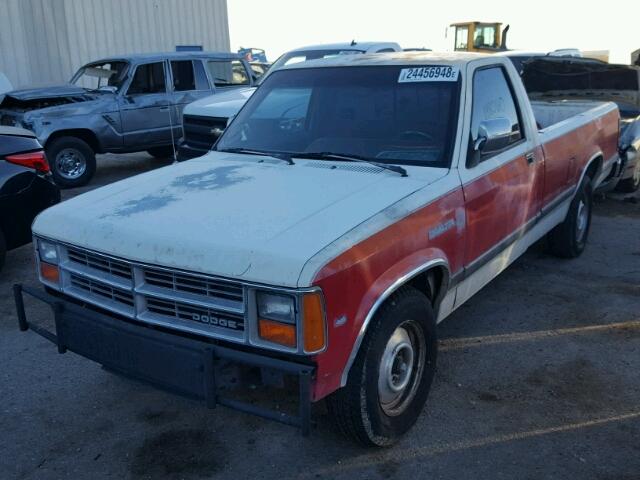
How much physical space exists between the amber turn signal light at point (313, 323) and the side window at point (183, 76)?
865 cm

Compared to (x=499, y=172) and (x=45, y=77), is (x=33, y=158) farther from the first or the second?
(x=45, y=77)

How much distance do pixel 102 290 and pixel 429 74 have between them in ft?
7.40

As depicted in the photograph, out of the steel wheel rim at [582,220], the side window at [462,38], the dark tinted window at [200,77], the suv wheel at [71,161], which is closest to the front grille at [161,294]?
the steel wheel rim at [582,220]

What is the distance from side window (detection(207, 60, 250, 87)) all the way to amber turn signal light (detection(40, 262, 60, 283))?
7.89 meters

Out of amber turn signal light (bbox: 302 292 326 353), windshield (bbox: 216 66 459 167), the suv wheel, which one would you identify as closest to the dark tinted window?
the suv wheel

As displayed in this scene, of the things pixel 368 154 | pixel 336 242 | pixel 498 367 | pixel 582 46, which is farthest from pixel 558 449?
pixel 582 46

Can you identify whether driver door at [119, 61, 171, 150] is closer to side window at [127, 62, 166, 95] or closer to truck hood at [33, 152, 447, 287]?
side window at [127, 62, 166, 95]

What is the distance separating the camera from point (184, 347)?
2.65 meters

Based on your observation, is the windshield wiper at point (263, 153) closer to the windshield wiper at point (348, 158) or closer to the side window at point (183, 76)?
the windshield wiper at point (348, 158)

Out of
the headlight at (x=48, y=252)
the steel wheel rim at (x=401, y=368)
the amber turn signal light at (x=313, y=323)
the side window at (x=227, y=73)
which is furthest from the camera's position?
the side window at (x=227, y=73)

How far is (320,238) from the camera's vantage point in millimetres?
2629

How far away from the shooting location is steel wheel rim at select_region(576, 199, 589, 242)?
570 cm

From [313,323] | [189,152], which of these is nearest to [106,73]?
[189,152]

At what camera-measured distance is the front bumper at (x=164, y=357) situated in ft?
8.21
